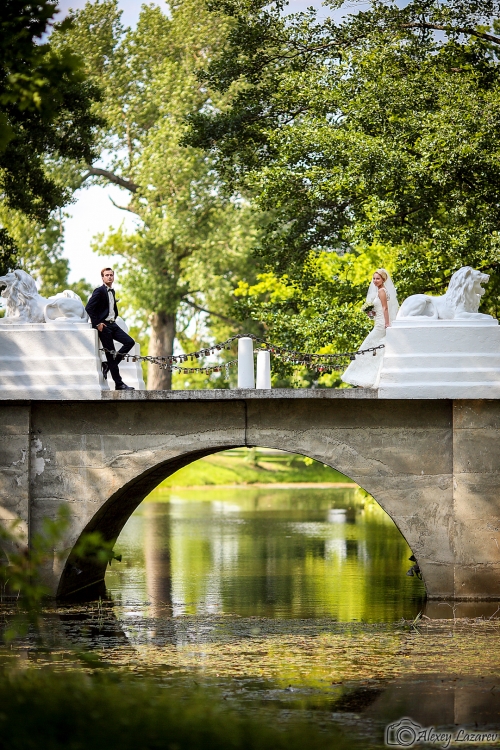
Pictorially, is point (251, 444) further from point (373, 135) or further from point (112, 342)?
point (373, 135)

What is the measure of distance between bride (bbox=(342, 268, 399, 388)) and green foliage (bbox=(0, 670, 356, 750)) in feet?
26.7

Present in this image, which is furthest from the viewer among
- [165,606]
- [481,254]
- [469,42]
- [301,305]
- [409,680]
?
[301,305]

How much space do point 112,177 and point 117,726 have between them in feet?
101

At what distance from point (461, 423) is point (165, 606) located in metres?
4.09

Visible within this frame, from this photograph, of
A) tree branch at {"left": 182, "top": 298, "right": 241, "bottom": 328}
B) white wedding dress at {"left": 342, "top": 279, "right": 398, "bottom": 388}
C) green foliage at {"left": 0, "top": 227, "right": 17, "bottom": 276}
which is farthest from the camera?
tree branch at {"left": 182, "top": 298, "right": 241, "bottom": 328}

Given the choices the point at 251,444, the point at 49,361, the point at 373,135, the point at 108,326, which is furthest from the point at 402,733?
the point at 373,135

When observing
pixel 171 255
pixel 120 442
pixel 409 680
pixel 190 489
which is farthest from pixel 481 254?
pixel 190 489

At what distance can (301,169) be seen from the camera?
65.5 feet

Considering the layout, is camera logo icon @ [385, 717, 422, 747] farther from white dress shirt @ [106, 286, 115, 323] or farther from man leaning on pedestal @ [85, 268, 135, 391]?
white dress shirt @ [106, 286, 115, 323]

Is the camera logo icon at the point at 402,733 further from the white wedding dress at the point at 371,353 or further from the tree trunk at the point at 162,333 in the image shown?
the tree trunk at the point at 162,333

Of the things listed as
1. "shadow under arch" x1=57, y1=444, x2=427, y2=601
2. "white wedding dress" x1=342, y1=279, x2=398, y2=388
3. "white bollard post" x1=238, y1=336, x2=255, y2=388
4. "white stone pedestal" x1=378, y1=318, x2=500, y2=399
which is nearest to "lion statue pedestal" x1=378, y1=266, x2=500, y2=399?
"white stone pedestal" x1=378, y1=318, x2=500, y2=399

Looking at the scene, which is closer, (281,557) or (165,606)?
(165,606)

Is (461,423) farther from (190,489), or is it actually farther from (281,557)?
(190,489)

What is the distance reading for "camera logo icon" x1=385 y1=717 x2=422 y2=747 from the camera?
7684 millimetres
